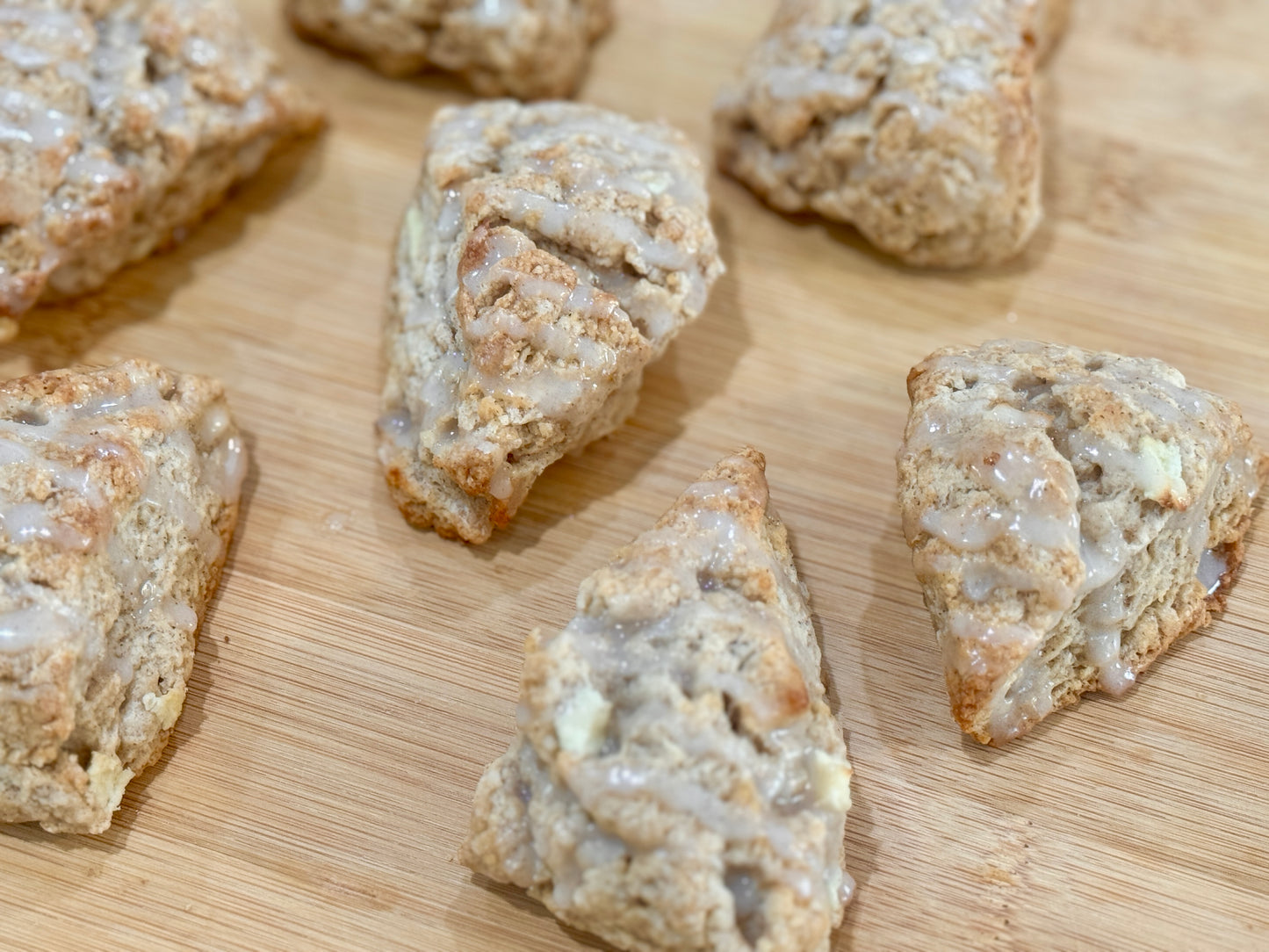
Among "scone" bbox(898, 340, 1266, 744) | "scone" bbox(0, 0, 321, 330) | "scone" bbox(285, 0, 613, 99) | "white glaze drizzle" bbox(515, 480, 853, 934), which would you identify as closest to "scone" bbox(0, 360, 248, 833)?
"scone" bbox(0, 0, 321, 330)

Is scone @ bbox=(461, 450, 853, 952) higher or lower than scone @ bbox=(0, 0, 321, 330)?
lower

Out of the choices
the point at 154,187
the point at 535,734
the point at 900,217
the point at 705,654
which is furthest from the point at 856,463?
Result: the point at 154,187

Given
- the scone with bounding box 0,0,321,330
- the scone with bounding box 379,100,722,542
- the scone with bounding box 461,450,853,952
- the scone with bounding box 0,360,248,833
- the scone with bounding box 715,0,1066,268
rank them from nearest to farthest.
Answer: the scone with bounding box 461,450,853,952 → the scone with bounding box 0,360,248,833 → the scone with bounding box 379,100,722,542 → the scone with bounding box 0,0,321,330 → the scone with bounding box 715,0,1066,268

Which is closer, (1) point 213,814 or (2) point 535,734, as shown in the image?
(2) point 535,734

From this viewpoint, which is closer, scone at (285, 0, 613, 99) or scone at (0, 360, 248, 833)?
scone at (0, 360, 248, 833)

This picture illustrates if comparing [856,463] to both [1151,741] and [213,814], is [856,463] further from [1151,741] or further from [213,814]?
[213,814]

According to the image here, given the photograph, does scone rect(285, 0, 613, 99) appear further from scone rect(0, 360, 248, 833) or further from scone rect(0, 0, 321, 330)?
scone rect(0, 360, 248, 833)

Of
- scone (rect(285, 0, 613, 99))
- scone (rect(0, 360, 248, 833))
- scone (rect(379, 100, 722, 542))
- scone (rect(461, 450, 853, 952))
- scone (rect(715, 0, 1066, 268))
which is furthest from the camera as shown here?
scone (rect(285, 0, 613, 99))
